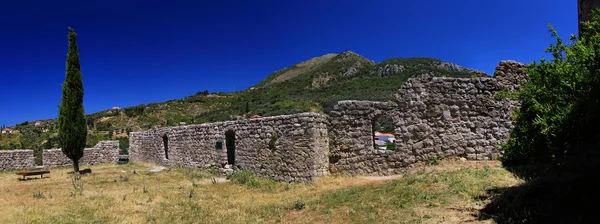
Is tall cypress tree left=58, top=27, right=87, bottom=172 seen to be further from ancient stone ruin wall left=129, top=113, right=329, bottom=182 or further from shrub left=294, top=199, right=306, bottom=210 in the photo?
shrub left=294, top=199, right=306, bottom=210

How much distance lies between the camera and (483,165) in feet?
32.4

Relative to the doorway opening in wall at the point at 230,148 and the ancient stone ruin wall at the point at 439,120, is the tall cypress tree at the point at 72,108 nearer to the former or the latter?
the doorway opening in wall at the point at 230,148

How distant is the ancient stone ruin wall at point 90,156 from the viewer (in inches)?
830

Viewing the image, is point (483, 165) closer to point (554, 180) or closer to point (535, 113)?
point (554, 180)

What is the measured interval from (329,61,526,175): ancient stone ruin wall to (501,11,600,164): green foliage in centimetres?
430

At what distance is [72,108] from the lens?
1672 cm

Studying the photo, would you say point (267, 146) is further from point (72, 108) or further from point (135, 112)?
point (135, 112)

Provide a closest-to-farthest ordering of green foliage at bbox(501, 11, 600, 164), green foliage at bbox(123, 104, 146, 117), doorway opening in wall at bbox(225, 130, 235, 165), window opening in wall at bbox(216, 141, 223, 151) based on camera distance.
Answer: green foliage at bbox(501, 11, 600, 164)
window opening in wall at bbox(216, 141, 223, 151)
doorway opening in wall at bbox(225, 130, 235, 165)
green foliage at bbox(123, 104, 146, 117)

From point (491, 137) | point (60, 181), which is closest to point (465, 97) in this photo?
point (491, 137)

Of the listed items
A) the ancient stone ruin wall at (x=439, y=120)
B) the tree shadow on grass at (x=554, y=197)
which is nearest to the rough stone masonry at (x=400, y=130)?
the ancient stone ruin wall at (x=439, y=120)

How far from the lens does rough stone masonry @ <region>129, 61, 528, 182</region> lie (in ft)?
34.3

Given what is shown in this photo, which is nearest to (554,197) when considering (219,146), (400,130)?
(400,130)

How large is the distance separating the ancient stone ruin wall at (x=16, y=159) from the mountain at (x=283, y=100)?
33.4ft

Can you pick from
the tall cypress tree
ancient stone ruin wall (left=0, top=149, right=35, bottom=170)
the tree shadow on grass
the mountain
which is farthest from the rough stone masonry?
the mountain
